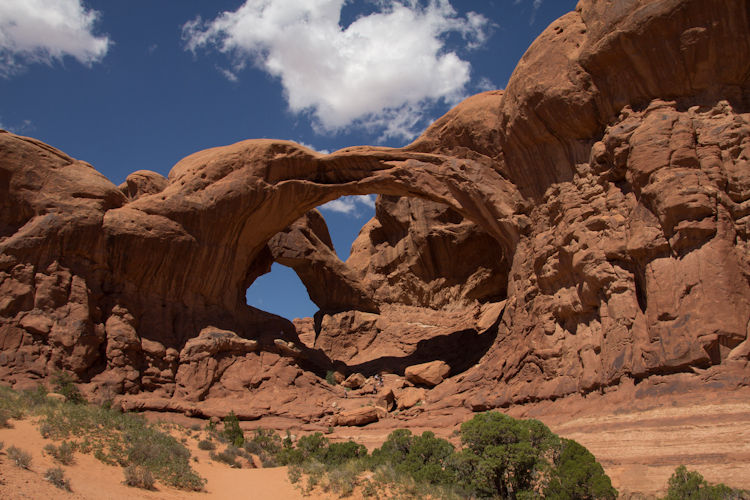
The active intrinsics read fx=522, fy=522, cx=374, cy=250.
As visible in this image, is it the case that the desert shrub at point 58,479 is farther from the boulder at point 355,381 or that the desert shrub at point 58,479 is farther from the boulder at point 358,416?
the boulder at point 355,381

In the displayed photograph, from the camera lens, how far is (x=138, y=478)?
8445 millimetres

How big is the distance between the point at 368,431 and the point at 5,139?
1502 centimetres

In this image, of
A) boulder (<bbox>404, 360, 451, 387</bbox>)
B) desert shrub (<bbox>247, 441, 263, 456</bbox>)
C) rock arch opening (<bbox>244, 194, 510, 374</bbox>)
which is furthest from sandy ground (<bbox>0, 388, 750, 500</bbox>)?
rock arch opening (<bbox>244, 194, 510, 374</bbox>)

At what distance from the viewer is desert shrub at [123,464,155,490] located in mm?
8352

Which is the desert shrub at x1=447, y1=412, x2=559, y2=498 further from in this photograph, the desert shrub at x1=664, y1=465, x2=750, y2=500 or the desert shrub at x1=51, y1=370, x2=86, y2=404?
the desert shrub at x1=51, y1=370, x2=86, y2=404

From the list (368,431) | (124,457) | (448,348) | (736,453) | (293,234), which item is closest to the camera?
(736,453)

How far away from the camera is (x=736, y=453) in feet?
28.3

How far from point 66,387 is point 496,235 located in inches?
588

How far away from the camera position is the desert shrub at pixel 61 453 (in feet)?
27.0

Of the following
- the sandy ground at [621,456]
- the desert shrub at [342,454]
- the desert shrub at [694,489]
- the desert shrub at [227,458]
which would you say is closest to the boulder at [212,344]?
the desert shrub at [227,458]

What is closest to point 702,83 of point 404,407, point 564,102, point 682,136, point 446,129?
point 682,136

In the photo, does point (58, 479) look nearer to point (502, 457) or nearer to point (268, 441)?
point (502, 457)

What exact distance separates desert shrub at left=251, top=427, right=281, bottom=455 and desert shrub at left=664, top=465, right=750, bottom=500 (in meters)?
9.45

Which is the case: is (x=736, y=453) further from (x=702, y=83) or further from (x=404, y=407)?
(x=404, y=407)
